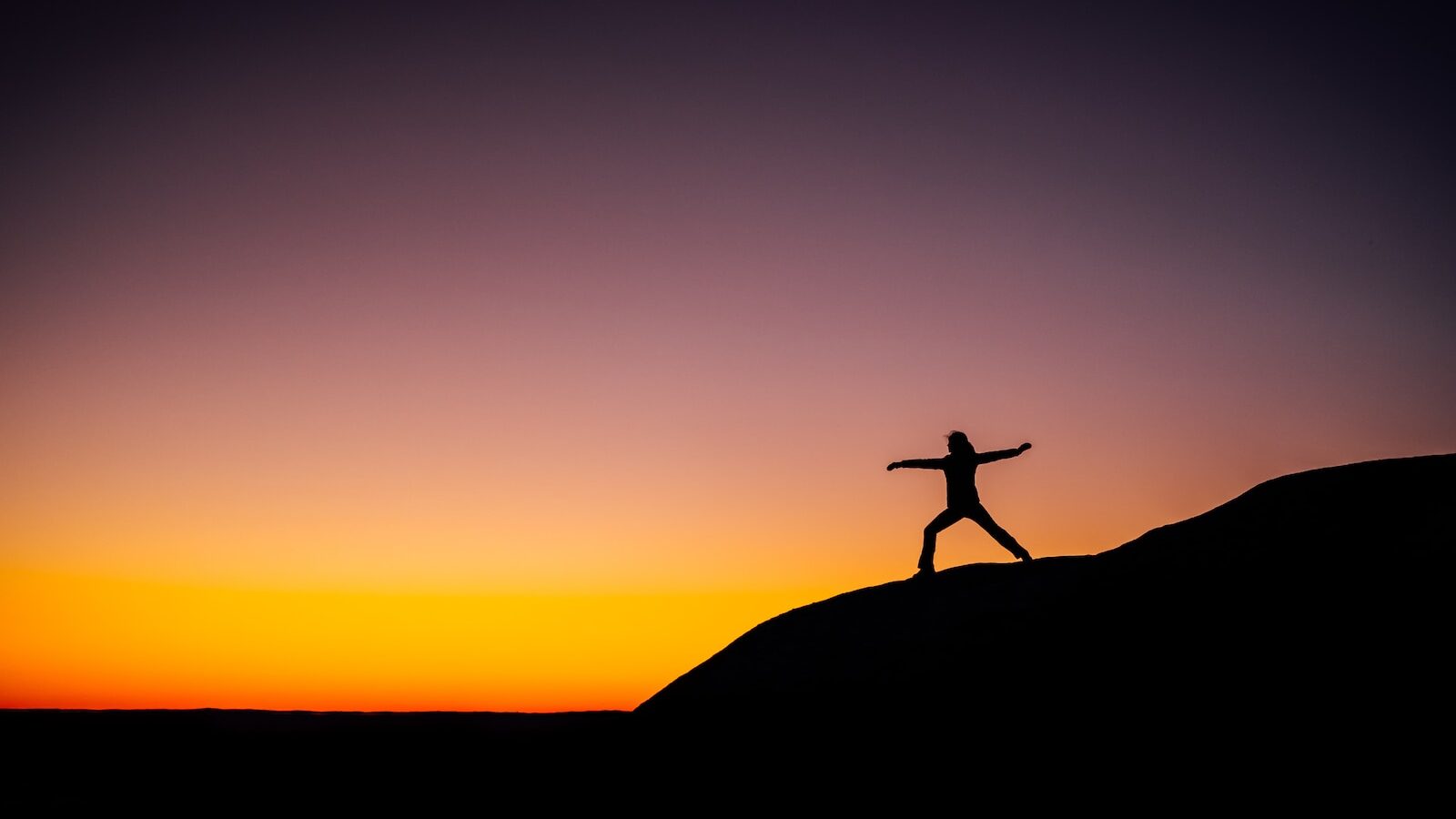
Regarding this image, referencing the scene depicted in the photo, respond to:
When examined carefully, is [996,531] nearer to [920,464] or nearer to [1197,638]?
[920,464]

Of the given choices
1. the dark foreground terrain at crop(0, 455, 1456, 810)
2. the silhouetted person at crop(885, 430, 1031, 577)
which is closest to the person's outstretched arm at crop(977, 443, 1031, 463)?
the silhouetted person at crop(885, 430, 1031, 577)

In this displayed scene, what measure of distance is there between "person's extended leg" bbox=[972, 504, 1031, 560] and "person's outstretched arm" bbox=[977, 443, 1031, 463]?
65 centimetres

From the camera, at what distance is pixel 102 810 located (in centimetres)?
790

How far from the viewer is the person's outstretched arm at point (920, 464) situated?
1274 centimetres

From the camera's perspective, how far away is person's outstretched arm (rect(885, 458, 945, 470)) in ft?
41.8

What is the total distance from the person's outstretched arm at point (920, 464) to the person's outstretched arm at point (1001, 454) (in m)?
0.55

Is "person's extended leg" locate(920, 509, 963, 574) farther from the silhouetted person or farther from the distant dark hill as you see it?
the distant dark hill

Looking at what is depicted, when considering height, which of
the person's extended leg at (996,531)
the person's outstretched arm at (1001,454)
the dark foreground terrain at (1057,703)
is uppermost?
the person's outstretched arm at (1001,454)

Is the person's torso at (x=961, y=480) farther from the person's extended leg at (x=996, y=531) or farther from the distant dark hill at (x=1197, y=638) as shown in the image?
the distant dark hill at (x=1197, y=638)

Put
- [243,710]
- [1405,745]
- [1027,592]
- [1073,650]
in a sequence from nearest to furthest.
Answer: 1. [1405,745]
2. [1073,650]
3. [1027,592]
4. [243,710]

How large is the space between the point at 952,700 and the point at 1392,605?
3.06m

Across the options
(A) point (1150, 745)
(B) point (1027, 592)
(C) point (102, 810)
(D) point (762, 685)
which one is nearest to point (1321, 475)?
(B) point (1027, 592)

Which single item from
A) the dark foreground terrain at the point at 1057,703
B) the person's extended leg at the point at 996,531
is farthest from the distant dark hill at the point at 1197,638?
the person's extended leg at the point at 996,531

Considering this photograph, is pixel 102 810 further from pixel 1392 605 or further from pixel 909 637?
pixel 1392 605
